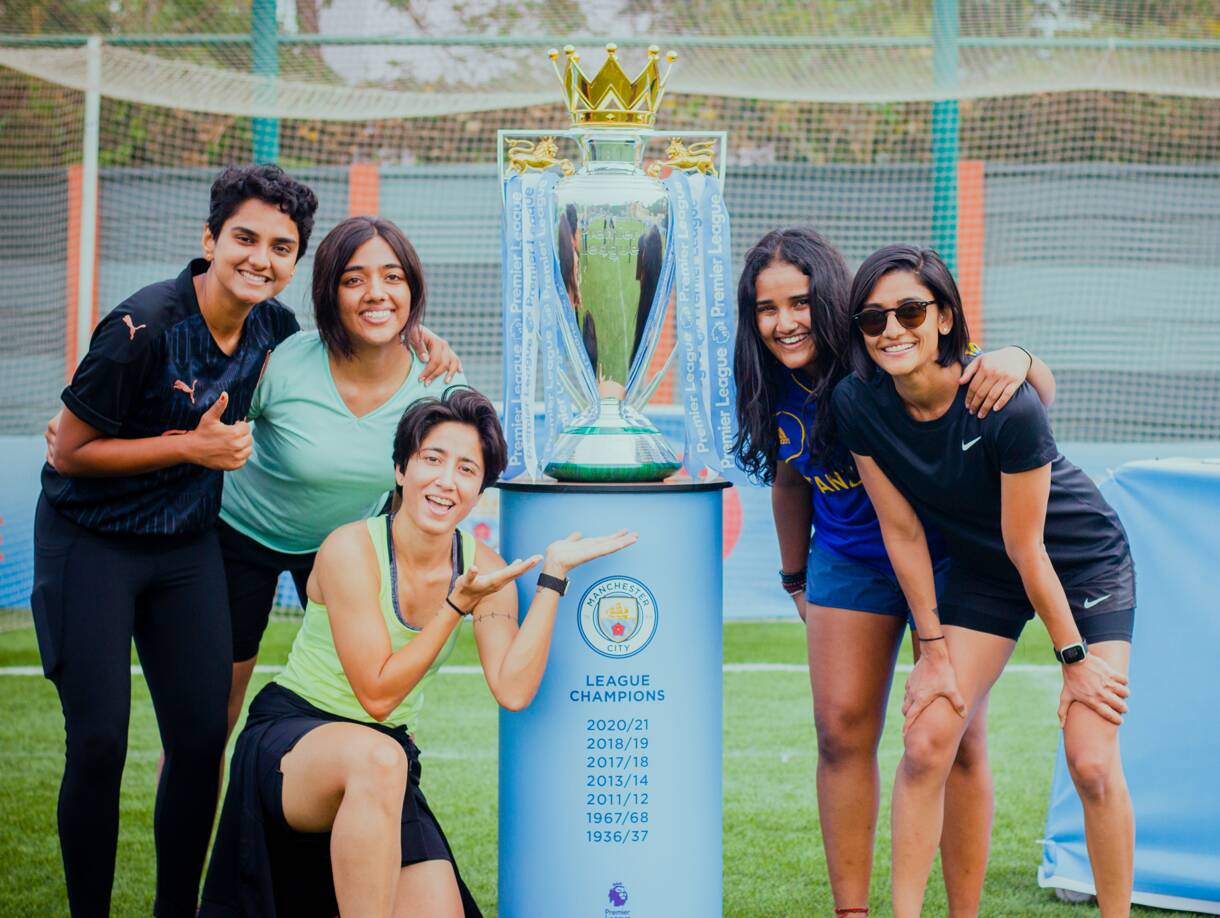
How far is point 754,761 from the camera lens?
4.99 m

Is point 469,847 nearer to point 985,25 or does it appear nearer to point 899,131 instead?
point 899,131

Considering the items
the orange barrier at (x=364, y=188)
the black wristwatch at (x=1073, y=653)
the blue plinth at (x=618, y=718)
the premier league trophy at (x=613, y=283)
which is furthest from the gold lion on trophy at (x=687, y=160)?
the orange barrier at (x=364, y=188)

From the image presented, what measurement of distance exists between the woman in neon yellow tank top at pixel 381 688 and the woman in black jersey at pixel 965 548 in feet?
1.84

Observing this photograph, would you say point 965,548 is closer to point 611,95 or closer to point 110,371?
point 611,95

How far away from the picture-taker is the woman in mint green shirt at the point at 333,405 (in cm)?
304

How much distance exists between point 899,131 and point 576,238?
746cm

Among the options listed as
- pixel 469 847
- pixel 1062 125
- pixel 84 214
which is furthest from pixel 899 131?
pixel 469 847

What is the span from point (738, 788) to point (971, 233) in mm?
5198

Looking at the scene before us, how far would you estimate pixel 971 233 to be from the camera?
8.95 m

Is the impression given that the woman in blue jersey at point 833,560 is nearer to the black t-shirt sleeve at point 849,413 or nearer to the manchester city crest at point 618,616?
the black t-shirt sleeve at point 849,413

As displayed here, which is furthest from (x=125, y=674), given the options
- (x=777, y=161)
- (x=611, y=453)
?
(x=777, y=161)

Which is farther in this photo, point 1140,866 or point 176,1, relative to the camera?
point 176,1

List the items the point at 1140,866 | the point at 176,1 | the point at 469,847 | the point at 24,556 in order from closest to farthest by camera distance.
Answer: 1. the point at 1140,866
2. the point at 469,847
3. the point at 24,556
4. the point at 176,1

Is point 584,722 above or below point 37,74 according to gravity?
below
